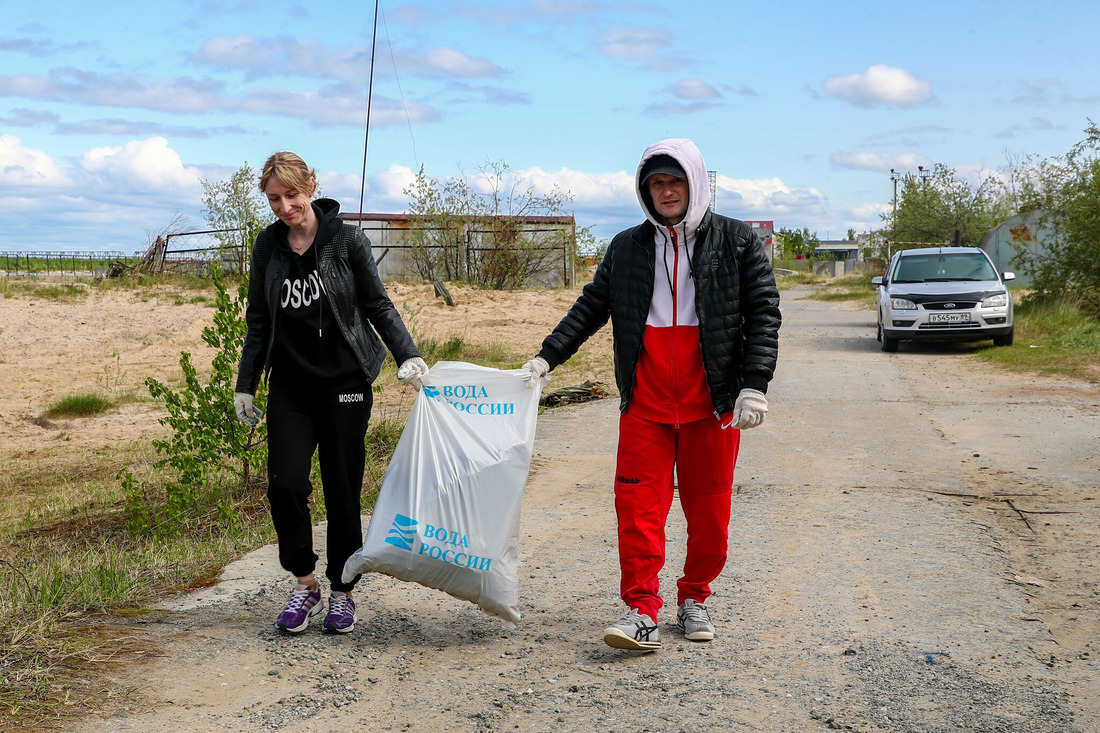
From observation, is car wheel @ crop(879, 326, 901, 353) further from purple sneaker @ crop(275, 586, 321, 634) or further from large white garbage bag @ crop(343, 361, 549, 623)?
purple sneaker @ crop(275, 586, 321, 634)

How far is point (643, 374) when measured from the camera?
149 inches

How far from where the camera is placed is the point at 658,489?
12.4 ft

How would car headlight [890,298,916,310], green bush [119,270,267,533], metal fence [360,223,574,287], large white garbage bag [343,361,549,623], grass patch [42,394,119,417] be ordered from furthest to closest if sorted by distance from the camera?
metal fence [360,223,574,287], car headlight [890,298,916,310], grass patch [42,394,119,417], green bush [119,270,267,533], large white garbage bag [343,361,549,623]

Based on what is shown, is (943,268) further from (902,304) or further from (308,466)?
(308,466)

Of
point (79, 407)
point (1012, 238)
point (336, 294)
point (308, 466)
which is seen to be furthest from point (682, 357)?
point (1012, 238)

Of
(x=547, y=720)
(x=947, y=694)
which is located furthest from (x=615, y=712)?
(x=947, y=694)

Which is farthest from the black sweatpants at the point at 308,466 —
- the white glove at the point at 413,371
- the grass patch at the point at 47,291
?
the grass patch at the point at 47,291

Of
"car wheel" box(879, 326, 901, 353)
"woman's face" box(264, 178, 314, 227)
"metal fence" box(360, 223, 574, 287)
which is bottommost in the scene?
"car wheel" box(879, 326, 901, 353)

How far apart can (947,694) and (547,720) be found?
131 centimetres

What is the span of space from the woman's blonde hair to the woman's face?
16 mm

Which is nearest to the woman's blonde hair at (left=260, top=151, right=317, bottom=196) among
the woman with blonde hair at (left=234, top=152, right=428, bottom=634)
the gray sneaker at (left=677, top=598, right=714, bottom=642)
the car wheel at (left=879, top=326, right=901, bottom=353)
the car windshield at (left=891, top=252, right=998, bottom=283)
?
the woman with blonde hair at (left=234, top=152, right=428, bottom=634)

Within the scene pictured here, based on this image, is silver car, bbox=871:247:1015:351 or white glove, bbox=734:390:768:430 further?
silver car, bbox=871:247:1015:351

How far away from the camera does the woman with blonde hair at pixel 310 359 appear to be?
373 cm

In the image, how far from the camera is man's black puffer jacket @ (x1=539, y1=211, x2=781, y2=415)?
3.68 meters
